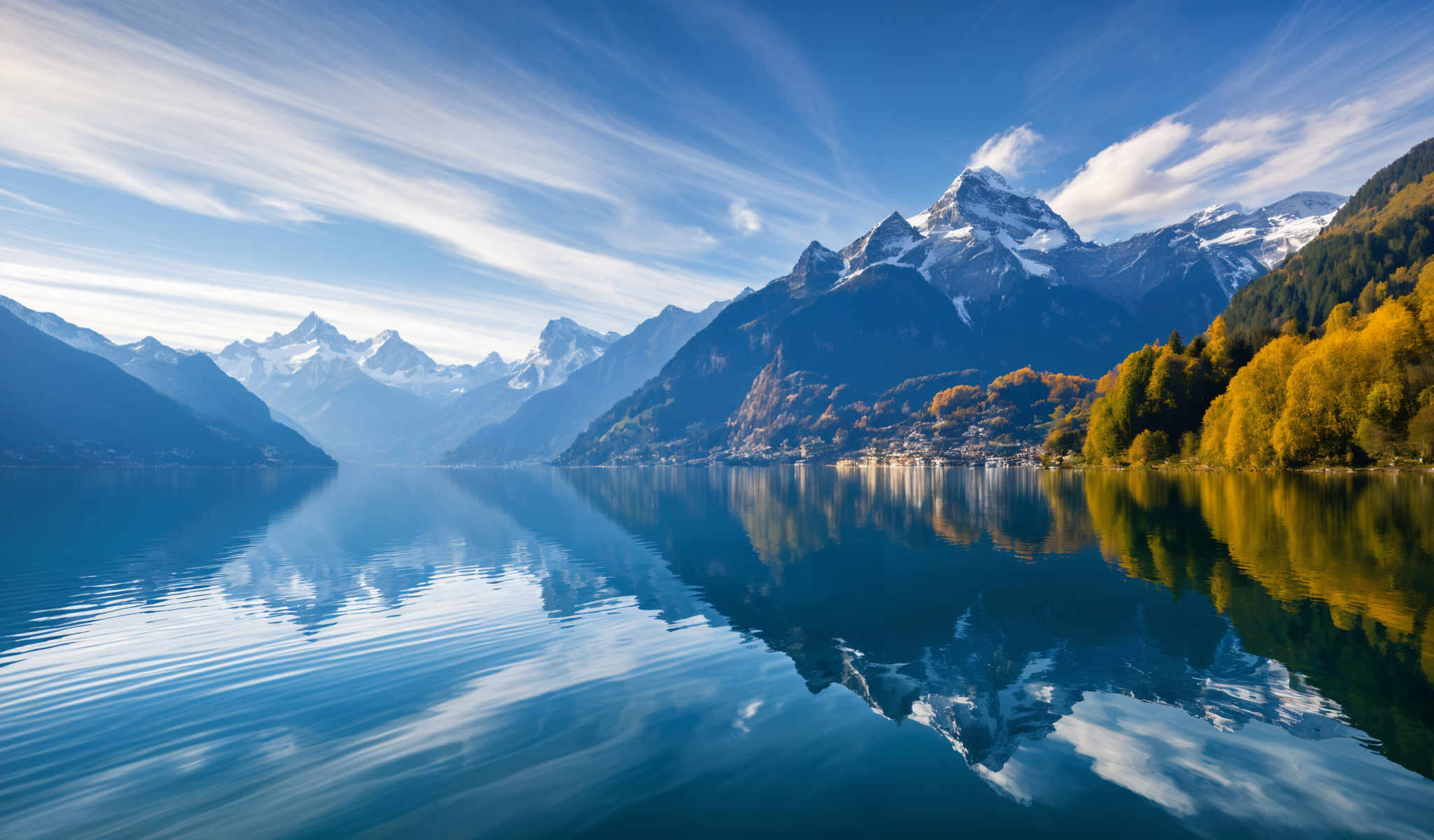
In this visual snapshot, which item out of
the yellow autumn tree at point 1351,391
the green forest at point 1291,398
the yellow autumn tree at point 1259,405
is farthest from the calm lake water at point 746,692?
the yellow autumn tree at point 1259,405

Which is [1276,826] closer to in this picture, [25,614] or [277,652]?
[277,652]

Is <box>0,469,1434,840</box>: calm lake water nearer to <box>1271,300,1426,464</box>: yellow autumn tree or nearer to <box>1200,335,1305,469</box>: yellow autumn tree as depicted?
<box>1271,300,1426,464</box>: yellow autumn tree

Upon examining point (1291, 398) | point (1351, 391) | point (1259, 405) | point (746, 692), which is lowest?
point (746, 692)

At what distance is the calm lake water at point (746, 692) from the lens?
47.7 feet

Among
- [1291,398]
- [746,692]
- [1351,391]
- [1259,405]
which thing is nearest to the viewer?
[746,692]

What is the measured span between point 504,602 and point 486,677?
1390cm

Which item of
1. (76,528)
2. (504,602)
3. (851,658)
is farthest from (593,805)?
(76,528)

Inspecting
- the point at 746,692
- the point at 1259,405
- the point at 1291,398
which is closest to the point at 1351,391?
the point at 1291,398

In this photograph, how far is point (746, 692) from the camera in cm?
2225

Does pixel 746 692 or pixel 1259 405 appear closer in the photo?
pixel 746 692

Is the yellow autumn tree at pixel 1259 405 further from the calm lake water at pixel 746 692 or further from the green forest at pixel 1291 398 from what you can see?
the calm lake water at pixel 746 692

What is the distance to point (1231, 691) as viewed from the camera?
66.3 feet

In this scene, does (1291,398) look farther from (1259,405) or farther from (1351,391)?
(1259,405)

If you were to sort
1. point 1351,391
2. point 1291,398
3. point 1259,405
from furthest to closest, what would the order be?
point 1259,405 < point 1291,398 < point 1351,391
